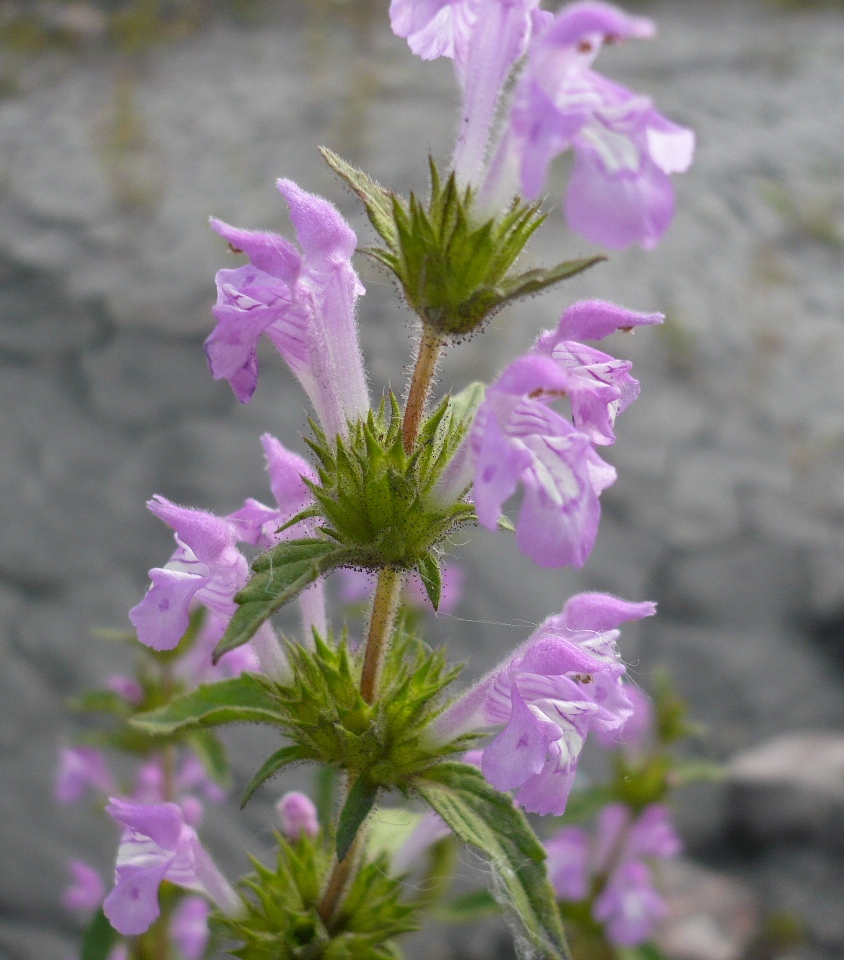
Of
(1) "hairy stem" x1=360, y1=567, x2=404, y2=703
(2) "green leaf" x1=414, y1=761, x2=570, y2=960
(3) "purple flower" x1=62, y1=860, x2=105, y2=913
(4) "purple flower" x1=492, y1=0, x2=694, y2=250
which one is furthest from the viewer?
(3) "purple flower" x1=62, y1=860, x2=105, y2=913

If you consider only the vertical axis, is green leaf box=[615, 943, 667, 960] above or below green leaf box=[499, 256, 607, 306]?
below

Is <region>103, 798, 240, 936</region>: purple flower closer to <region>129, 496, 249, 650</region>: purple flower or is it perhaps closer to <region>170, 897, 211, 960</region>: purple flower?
<region>129, 496, 249, 650</region>: purple flower

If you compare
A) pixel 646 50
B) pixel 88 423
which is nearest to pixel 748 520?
pixel 88 423

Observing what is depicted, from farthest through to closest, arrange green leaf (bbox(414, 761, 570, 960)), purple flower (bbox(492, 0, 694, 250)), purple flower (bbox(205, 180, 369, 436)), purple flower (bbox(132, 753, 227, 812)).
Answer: purple flower (bbox(132, 753, 227, 812))
purple flower (bbox(205, 180, 369, 436))
green leaf (bbox(414, 761, 570, 960))
purple flower (bbox(492, 0, 694, 250))

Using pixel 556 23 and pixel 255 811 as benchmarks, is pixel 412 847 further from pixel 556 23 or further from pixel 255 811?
pixel 255 811

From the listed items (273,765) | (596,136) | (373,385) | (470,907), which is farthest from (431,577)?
(373,385)

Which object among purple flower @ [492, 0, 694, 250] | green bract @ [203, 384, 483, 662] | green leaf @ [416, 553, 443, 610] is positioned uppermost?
purple flower @ [492, 0, 694, 250]

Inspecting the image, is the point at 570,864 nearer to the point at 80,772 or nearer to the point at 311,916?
the point at 80,772

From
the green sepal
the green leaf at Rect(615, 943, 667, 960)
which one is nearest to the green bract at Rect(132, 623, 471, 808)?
the green sepal
